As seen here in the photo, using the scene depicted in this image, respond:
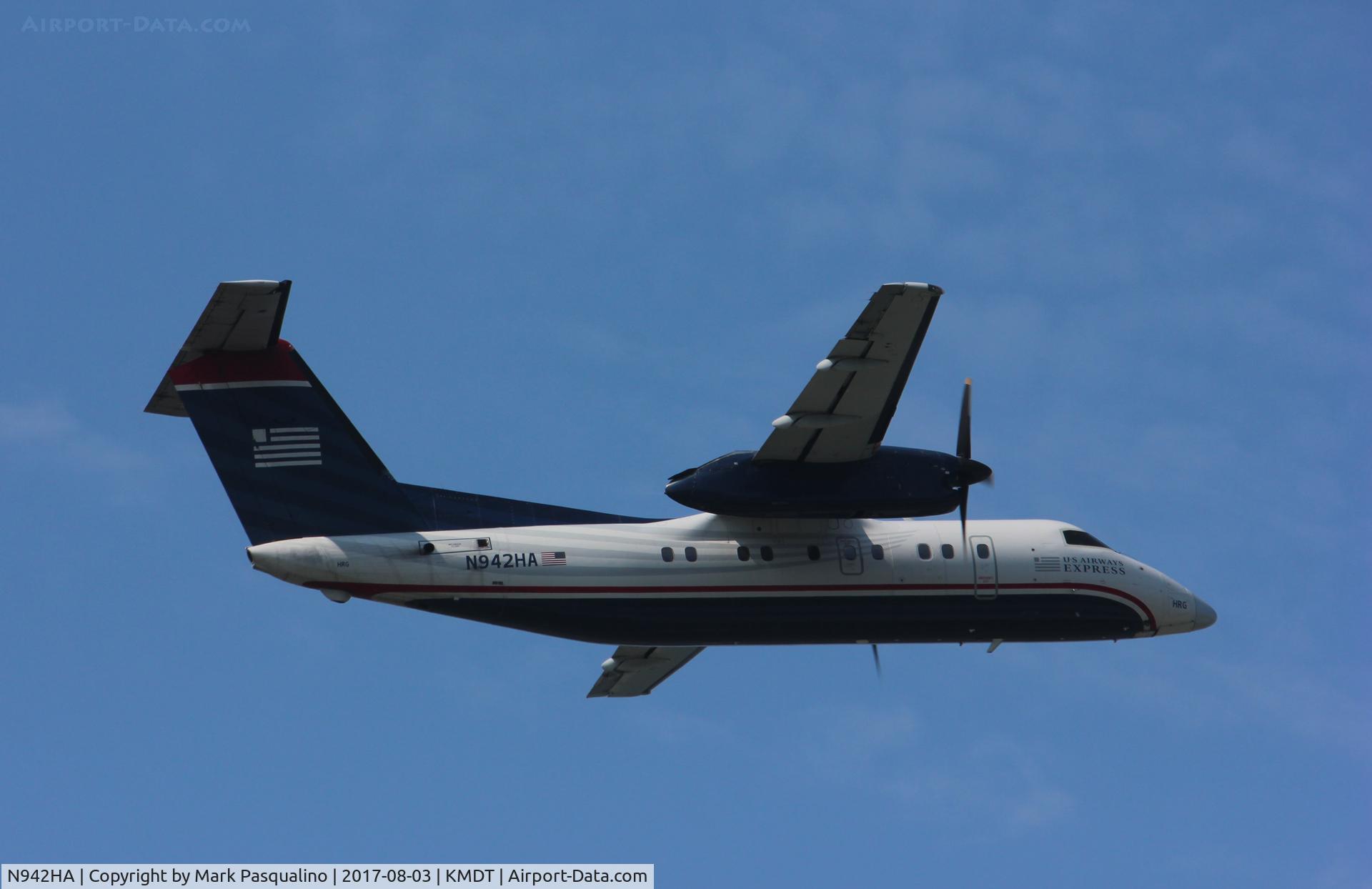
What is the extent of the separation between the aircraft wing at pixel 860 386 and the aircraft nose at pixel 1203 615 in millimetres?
8158

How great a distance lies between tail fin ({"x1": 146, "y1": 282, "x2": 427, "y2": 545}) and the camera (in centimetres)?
2862

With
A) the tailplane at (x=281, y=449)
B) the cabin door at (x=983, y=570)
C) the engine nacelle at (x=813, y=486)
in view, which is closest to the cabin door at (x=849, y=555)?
the engine nacelle at (x=813, y=486)

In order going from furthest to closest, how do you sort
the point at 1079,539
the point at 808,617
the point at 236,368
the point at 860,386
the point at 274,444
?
the point at 1079,539 → the point at 808,617 → the point at 274,444 → the point at 236,368 → the point at 860,386

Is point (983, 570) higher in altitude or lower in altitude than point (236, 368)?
lower

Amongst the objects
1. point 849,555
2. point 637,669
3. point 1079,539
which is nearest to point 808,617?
point 849,555

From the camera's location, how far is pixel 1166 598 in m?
32.8

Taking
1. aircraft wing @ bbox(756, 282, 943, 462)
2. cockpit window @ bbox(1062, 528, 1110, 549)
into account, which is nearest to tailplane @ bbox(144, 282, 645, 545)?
aircraft wing @ bbox(756, 282, 943, 462)

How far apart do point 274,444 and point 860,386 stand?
9.82m

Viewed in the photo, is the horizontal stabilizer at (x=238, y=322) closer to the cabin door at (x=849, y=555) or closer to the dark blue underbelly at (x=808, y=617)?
the dark blue underbelly at (x=808, y=617)

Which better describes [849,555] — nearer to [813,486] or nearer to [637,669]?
[813,486]

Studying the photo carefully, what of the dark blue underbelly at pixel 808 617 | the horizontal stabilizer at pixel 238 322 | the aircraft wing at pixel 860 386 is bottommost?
the dark blue underbelly at pixel 808 617

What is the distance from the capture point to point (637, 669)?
35.3 meters

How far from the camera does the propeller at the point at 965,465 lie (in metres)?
30.0

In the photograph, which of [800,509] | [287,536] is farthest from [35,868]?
[800,509]
